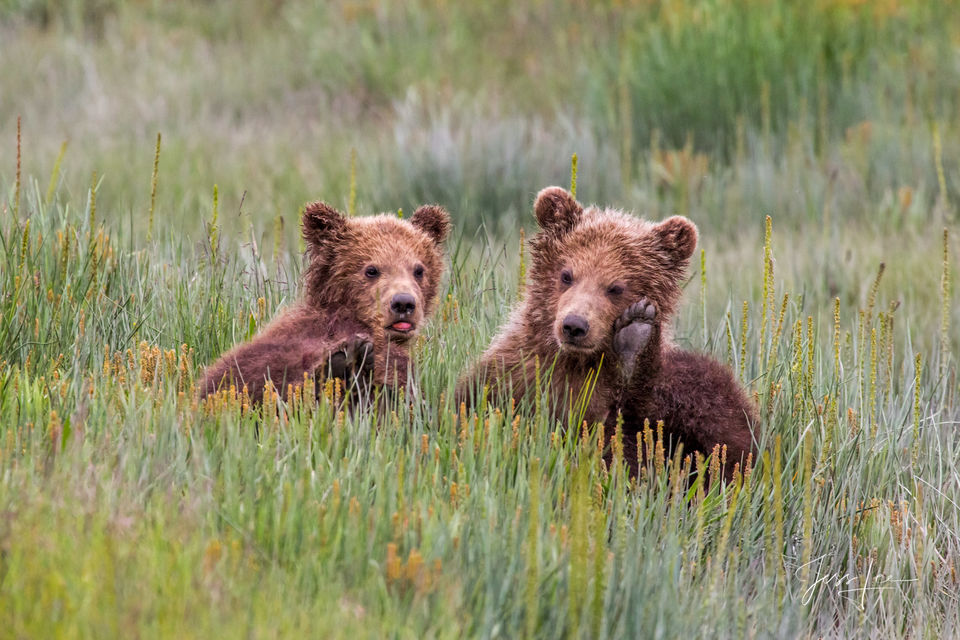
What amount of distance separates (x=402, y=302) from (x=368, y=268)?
36cm

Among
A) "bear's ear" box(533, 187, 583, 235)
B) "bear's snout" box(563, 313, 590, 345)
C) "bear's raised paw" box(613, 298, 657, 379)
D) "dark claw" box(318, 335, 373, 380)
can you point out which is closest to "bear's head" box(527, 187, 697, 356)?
"bear's ear" box(533, 187, 583, 235)

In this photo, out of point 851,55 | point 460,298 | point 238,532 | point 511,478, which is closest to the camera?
point 238,532

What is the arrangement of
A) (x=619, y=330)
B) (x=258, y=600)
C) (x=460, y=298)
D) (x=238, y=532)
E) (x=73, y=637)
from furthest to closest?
(x=460, y=298), (x=619, y=330), (x=238, y=532), (x=258, y=600), (x=73, y=637)

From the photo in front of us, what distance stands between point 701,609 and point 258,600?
1.25m

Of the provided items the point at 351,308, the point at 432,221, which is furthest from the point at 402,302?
the point at 432,221

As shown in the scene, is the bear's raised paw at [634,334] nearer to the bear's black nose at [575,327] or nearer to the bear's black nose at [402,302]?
the bear's black nose at [575,327]

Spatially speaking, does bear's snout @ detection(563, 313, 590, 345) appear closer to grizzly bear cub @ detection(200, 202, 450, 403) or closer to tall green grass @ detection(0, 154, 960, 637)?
tall green grass @ detection(0, 154, 960, 637)

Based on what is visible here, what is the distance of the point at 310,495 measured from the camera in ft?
11.4

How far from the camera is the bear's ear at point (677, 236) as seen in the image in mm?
5059

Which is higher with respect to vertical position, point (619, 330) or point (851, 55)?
point (851, 55)

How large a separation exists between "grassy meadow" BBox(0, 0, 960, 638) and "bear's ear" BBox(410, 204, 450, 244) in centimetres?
20

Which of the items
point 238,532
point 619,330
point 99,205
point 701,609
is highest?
point 99,205

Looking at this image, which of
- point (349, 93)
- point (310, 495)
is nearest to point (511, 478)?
point (310, 495)

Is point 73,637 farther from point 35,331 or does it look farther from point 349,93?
point 349,93
